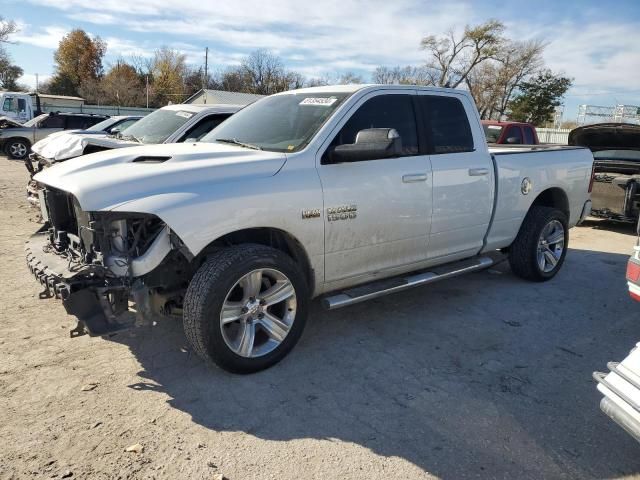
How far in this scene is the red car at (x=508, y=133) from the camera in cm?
1161

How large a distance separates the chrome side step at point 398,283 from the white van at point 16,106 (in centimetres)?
2430

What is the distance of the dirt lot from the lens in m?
2.65

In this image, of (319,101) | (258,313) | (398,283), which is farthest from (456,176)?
(258,313)

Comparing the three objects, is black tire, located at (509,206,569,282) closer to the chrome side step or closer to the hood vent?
the chrome side step

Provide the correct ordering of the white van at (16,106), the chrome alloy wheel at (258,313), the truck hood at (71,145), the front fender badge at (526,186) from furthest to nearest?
the white van at (16,106)
the truck hood at (71,145)
the front fender badge at (526,186)
the chrome alloy wheel at (258,313)

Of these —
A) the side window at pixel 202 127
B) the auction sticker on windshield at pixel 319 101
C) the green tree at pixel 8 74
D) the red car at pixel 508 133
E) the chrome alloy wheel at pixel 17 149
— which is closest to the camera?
the auction sticker on windshield at pixel 319 101

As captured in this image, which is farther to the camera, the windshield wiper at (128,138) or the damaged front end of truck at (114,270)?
the windshield wiper at (128,138)

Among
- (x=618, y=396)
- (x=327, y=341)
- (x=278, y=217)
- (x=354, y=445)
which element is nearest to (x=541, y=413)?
(x=618, y=396)

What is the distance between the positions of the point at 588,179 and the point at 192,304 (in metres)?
5.25

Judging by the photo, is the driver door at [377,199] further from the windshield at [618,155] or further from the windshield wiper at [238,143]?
the windshield at [618,155]

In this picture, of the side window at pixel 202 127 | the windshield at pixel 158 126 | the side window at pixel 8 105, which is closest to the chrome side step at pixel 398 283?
the side window at pixel 202 127

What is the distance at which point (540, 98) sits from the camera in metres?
41.5

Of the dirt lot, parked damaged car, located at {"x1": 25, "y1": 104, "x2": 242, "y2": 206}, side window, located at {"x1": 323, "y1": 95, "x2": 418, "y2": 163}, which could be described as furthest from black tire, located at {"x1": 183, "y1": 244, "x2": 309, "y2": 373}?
parked damaged car, located at {"x1": 25, "y1": 104, "x2": 242, "y2": 206}

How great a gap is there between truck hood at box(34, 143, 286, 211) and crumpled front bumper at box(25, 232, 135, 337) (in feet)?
1.45
